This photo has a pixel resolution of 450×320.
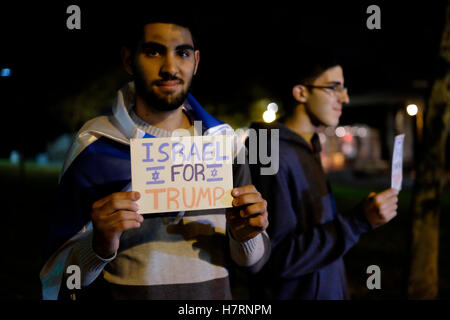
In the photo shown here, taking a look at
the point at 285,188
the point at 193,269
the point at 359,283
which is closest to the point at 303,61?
the point at 285,188

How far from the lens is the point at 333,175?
26.1m

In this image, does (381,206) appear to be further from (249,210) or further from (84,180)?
(84,180)

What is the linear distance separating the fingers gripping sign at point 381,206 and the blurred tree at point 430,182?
7.76ft

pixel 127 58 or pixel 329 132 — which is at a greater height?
pixel 329 132

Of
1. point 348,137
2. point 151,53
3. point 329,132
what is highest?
point 329,132

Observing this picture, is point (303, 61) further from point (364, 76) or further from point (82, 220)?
point (364, 76)

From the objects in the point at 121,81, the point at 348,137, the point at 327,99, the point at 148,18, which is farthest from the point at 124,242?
the point at 348,137

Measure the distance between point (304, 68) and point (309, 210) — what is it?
3.44 feet

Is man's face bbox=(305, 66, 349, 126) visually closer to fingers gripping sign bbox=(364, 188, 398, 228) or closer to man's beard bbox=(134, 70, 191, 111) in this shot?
fingers gripping sign bbox=(364, 188, 398, 228)

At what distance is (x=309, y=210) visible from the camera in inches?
107

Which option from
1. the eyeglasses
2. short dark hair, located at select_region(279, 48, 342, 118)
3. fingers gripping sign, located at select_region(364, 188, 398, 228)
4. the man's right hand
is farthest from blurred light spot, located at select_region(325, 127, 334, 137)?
the man's right hand

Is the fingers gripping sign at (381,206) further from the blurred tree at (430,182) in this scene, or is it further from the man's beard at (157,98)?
the blurred tree at (430,182)

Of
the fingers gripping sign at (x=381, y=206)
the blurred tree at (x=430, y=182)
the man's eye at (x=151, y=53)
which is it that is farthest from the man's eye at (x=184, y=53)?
the blurred tree at (x=430, y=182)

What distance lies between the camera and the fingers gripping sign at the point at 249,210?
174cm
